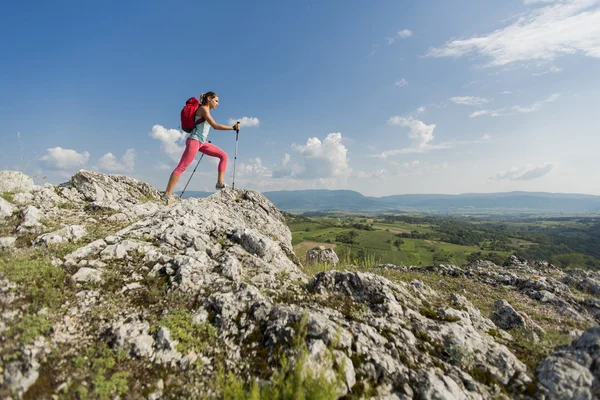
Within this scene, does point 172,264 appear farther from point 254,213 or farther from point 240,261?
point 254,213

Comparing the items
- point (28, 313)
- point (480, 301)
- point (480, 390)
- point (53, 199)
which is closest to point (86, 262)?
point (28, 313)

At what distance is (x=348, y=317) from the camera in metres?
5.76

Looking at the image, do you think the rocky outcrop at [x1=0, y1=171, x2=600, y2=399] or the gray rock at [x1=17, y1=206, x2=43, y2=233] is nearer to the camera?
the rocky outcrop at [x1=0, y1=171, x2=600, y2=399]

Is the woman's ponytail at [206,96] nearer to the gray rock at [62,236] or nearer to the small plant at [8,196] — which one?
the gray rock at [62,236]

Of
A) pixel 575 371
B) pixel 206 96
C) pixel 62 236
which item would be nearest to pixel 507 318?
pixel 575 371

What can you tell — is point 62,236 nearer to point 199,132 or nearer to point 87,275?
point 87,275

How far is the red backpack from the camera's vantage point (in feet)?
32.3

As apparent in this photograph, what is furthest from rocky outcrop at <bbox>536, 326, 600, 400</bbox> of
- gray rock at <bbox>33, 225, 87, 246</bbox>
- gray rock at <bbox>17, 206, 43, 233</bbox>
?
gray rock at <bbox>17, 206, 43, 233</bbox>

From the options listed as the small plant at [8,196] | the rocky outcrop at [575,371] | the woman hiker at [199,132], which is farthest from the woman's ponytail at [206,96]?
the rocky outcrop at [575,371]

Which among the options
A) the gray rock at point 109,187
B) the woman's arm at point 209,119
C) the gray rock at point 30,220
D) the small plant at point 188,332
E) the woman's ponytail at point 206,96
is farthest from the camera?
the gray rock at point 109,187

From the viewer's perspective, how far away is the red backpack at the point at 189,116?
387 inches

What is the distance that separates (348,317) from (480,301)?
850 cm

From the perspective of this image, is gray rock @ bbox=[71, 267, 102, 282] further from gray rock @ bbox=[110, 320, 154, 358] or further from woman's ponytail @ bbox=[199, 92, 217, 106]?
woman's ponytail @ bbox=[199, 92, 217, 106]

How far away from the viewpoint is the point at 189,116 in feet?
32.2
